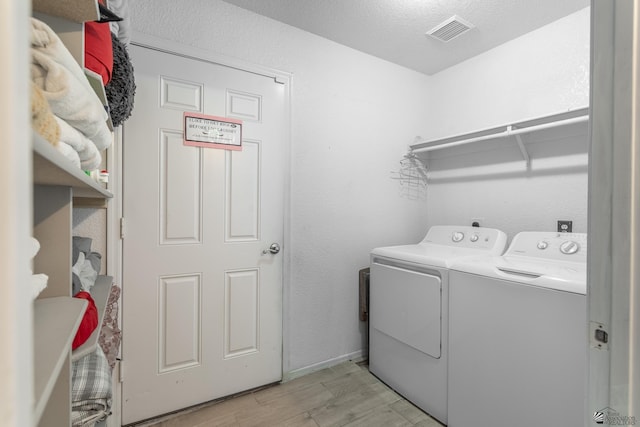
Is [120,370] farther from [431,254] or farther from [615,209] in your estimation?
[615,209]

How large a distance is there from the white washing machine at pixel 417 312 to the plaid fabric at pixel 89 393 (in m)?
1.53

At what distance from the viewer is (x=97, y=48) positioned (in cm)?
86

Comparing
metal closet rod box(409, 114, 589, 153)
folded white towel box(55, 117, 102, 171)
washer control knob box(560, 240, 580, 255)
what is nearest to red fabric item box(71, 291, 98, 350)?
folded white towel box(55, 117, 102, 171)

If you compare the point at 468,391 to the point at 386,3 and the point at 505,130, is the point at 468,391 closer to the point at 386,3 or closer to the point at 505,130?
the point at 505,130

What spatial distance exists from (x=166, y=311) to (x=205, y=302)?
8.4 inches

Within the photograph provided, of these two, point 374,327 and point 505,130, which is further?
point 374,327

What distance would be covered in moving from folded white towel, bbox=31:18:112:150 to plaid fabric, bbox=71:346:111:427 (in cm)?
69

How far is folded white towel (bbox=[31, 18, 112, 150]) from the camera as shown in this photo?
506 mm

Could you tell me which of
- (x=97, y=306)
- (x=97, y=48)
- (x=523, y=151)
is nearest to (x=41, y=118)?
(x=97, y=48)

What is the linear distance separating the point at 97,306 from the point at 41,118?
0.75 m

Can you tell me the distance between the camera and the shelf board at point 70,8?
0.67 meters

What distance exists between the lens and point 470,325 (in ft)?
4.97

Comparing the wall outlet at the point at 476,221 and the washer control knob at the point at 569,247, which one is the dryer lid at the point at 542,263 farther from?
the wall outlet at the point at 476,221

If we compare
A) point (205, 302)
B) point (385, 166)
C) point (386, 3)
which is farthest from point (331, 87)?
point (205, 302)
